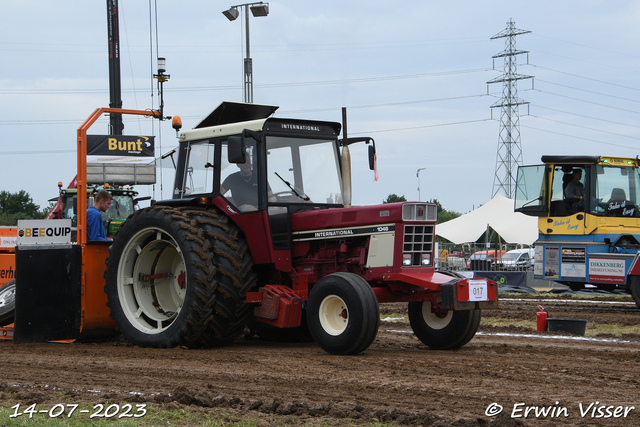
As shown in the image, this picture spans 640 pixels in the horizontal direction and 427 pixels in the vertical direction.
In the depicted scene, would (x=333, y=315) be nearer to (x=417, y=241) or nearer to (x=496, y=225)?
(x=417, y=241)

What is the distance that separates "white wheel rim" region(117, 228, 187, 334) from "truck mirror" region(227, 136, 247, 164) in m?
1.42

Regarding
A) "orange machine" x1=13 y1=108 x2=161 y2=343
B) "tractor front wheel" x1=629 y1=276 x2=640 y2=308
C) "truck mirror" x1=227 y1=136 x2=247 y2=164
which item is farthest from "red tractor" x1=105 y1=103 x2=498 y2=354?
"tractor front wheel" x1=629 y1=276 x2=640 y2=308

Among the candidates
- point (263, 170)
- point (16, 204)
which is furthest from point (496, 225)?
point (16, 204)

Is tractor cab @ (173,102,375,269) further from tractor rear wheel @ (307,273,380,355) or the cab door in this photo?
the cab door

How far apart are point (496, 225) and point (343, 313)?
836 inches

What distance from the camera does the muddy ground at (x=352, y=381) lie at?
490cm

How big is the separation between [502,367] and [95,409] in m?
3.71

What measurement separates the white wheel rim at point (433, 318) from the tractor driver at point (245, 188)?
2196 mm

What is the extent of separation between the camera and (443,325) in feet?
27.1

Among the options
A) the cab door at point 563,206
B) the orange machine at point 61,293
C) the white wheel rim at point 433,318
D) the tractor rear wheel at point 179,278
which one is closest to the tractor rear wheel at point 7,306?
the orange machine at point 61,293

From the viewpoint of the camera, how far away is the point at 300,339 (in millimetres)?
9508

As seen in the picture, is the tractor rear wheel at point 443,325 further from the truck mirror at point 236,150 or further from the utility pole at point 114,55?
the utility pole at point 114,55

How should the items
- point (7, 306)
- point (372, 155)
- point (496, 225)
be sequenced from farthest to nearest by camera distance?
point (496, 225) < point (7, 306) < point (372, 155)

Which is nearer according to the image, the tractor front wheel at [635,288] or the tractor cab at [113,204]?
the tractor front wheel at [635,288]
